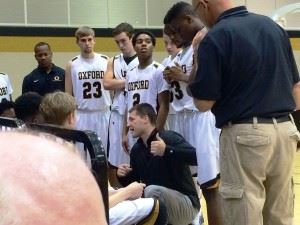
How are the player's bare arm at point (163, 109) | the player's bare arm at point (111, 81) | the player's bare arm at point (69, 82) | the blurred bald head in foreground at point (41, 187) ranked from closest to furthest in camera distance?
the blurred bald head in foreground at point (41, 187) → the player's bare arm at point (163, 109) → the player's bare arm at point (111, 81) → the player's bare arm at point (69, 82)

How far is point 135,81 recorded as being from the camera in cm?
629

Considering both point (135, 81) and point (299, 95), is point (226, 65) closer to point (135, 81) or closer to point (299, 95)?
point (299, 95)

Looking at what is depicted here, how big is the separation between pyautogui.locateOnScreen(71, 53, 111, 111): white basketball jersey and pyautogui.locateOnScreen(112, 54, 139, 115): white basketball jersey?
0.41m

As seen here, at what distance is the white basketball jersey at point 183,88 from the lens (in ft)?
17.1

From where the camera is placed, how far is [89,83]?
24.0 ft

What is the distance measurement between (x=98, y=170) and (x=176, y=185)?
261cm

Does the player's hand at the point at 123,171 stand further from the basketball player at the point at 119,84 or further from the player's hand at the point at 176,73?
the basketball player at the point at 119,84

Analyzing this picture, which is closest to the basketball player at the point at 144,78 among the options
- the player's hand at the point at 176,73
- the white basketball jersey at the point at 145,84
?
the white basketball jersey at the point at 145,84

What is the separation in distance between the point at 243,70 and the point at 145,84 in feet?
9.84

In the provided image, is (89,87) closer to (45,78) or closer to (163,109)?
(45,78)

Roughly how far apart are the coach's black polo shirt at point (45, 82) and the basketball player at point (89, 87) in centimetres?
91

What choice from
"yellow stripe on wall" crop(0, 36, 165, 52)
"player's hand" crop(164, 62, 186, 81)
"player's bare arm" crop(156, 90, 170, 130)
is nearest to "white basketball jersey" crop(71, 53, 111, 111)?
"player's bare arm" crop(156, 90, 170, 130)

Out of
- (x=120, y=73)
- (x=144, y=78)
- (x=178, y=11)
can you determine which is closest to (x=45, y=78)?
(x=120, y=73)

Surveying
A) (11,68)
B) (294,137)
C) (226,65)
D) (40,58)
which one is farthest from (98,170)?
(11,68)
